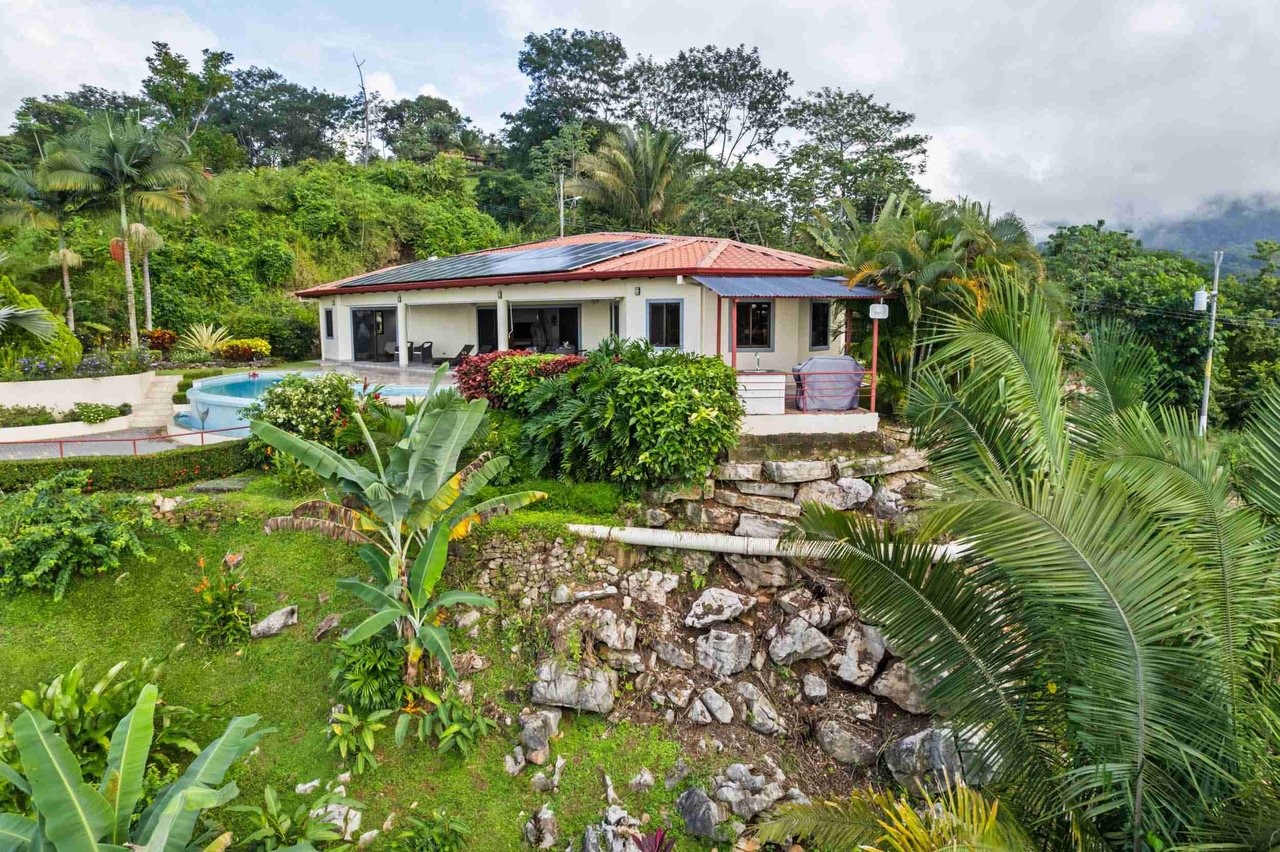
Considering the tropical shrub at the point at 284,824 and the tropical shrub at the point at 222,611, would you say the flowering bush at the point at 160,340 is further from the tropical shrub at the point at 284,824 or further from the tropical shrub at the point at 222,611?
the tropical shrub at the point at 284,824

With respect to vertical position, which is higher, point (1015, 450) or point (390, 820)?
point (1015, 450)

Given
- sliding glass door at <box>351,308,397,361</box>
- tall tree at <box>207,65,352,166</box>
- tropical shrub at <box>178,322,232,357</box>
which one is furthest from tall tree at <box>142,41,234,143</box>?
sliding glass door at <box>351,308,397,361</box>

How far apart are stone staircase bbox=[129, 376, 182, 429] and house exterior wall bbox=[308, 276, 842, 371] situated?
6.62 meters

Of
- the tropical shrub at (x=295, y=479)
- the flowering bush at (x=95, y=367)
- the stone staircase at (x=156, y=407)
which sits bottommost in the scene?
the tropical shrub at (x=295, y=479)

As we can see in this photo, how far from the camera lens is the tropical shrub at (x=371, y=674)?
8.88 metres

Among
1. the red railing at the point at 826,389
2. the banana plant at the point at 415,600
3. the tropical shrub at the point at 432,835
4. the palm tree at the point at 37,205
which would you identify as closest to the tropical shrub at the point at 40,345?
the palm tree at the point at 37,205

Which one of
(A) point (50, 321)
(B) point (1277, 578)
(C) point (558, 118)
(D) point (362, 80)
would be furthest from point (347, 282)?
(D) point (362, 80)

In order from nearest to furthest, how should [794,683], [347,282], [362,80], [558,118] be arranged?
[794,683]
[347,282]
[558,118]
[362,80]

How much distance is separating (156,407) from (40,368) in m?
2.60

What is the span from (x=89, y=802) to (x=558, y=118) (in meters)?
51.1

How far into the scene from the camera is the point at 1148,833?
4039mm

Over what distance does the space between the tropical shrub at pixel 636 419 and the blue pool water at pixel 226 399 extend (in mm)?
3727

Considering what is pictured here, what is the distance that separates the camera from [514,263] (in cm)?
2142

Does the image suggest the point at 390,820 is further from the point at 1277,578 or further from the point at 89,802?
the point at 1277,578
